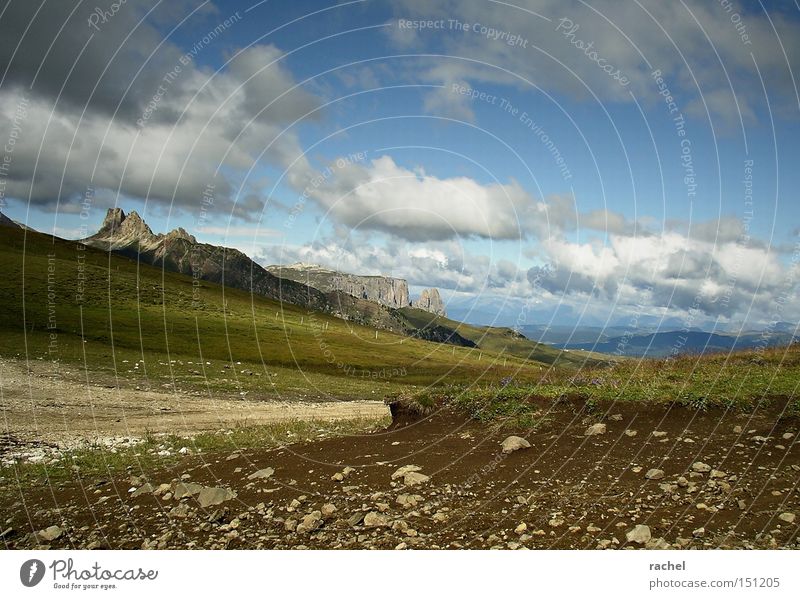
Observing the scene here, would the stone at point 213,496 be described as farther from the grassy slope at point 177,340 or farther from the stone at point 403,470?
the grassy slope at point 177,340

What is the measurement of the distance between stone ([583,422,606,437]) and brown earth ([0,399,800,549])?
18cm

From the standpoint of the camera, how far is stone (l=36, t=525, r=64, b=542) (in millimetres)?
8859

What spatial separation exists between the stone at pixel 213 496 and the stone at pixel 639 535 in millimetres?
7051

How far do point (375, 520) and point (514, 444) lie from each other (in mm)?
4097

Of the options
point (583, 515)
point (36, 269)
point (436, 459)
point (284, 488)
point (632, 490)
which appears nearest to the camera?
point (583, 515)

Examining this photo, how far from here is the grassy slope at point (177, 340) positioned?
50281 millimetres

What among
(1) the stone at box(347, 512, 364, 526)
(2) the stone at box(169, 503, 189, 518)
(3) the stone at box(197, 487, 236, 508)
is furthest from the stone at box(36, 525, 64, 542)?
(1) the stone at box(347, 512, 364, 526)

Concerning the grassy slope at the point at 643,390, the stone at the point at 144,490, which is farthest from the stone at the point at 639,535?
the stone at the point at 144,490

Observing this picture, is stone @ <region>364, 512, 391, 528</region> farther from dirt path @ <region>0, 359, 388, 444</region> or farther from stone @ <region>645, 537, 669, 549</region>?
dirt path @ <region>0, 359, 388, 444</region>

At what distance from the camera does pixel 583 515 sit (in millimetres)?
7844
